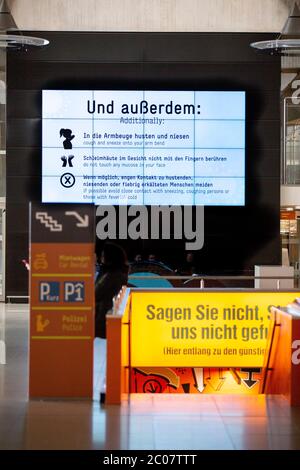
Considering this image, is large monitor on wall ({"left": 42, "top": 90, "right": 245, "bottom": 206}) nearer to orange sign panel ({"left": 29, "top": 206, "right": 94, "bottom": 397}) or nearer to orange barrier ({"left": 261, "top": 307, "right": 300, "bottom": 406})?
orange barrier ({"left": 261, "top": 307, "right": 300, "bottom": 406})

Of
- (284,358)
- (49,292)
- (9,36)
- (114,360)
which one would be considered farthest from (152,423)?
(9,36)

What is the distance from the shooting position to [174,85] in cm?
2169

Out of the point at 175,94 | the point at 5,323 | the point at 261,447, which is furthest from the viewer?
the point at 175,94

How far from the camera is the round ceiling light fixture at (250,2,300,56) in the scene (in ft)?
62.6

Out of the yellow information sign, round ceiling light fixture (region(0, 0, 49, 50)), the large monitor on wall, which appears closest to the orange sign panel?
the yellow information sign

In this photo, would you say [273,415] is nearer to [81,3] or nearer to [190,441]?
[190,441]

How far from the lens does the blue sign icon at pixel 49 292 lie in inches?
331

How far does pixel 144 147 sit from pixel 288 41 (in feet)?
14.2

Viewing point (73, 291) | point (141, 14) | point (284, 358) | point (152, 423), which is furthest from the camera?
point (141, 14)

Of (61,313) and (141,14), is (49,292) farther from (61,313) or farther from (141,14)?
(141,14)

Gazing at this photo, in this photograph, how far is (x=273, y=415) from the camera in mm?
7699

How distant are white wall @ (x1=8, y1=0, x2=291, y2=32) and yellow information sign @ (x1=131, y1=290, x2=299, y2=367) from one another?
12192 millimetres

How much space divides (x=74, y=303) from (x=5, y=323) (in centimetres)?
856

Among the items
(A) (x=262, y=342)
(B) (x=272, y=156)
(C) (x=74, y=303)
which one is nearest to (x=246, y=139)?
(B) (x=272, y=156)
